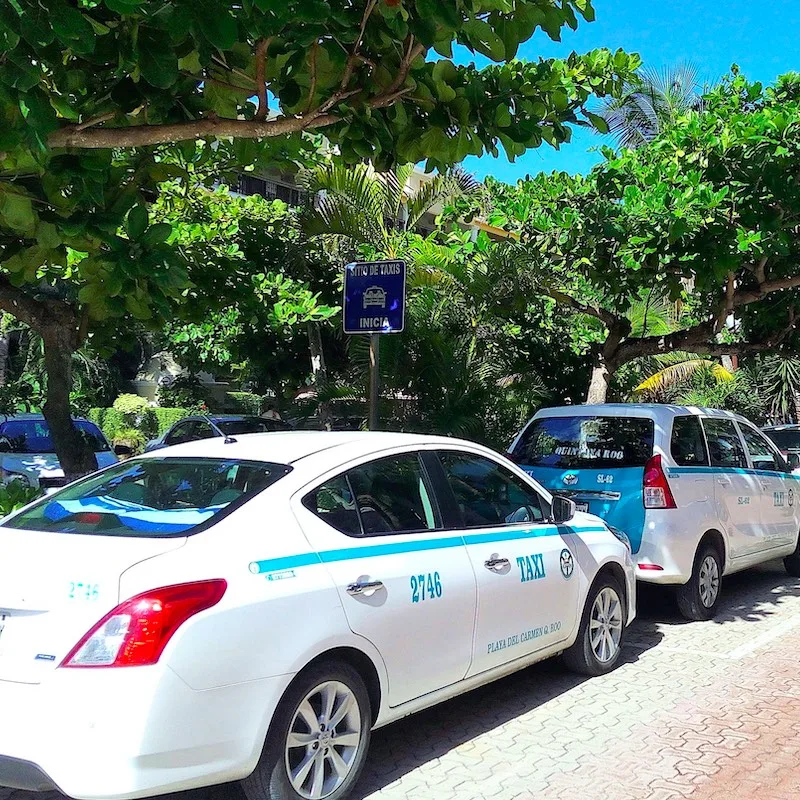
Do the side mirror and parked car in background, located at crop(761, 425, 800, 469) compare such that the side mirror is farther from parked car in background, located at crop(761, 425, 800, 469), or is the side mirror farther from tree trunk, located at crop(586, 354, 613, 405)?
parked car in background, located at crop(761, 425, 800, 469)

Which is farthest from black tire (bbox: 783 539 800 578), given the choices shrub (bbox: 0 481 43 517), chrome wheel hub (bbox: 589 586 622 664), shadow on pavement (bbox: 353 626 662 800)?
shrub (bbox: 0 481 43 517)

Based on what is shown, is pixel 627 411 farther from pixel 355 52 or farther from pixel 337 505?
pixel 337 505

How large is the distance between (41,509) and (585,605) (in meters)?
3.38

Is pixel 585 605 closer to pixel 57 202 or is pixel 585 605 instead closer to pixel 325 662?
pixel 325 662

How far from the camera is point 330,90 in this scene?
583cm

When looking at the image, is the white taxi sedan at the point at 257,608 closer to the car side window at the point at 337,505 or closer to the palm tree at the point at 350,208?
the car side window at the point at 337,505

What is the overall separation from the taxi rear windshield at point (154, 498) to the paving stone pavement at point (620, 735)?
4.24 feet

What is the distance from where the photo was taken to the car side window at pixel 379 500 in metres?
4.25

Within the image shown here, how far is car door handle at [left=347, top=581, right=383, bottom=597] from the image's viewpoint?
405 centimetres

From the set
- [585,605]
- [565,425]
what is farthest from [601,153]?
[585,605]

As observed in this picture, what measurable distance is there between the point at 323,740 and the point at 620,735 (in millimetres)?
2023

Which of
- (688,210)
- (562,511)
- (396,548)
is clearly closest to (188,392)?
(688,210)

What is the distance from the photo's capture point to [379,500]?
455 centimetres

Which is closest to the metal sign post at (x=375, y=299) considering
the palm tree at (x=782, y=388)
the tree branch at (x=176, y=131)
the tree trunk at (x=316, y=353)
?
the tree branch at (x=176, y=131)
